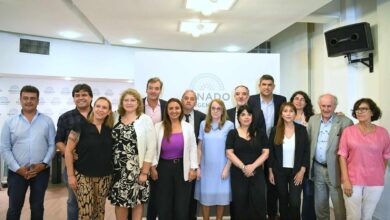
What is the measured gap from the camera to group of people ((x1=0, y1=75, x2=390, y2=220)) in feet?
8.21

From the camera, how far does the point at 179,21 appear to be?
4.50 metres

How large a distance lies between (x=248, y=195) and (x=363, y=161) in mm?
1084

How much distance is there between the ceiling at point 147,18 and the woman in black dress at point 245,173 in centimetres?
179

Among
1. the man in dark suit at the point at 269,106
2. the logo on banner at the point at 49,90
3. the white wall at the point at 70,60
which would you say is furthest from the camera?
the logo on banner at the point at 49,90

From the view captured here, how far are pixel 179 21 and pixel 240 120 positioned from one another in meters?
2.23

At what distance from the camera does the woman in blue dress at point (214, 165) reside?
2.91 metres

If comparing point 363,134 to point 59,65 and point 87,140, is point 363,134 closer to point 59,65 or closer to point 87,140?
point 87,140

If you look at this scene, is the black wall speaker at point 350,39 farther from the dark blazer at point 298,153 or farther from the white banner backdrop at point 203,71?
the dark blazer at point 298,153

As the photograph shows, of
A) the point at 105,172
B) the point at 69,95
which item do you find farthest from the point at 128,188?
the point at 69,95

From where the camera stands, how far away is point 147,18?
4336 mm

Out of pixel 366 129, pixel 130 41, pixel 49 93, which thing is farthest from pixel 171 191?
pixel 49 93

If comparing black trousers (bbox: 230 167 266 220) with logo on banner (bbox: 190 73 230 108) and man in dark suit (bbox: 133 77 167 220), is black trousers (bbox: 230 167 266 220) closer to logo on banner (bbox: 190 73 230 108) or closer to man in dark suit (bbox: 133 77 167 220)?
man in dark suit (bbox: 133 77 167 220)

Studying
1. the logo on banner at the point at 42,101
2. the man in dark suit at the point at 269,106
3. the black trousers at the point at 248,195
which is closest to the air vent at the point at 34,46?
the logo on banner at the point at 42,101

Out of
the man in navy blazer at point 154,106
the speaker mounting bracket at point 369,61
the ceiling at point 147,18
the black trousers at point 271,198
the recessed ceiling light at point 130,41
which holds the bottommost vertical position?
the black trousers at point 271,198
